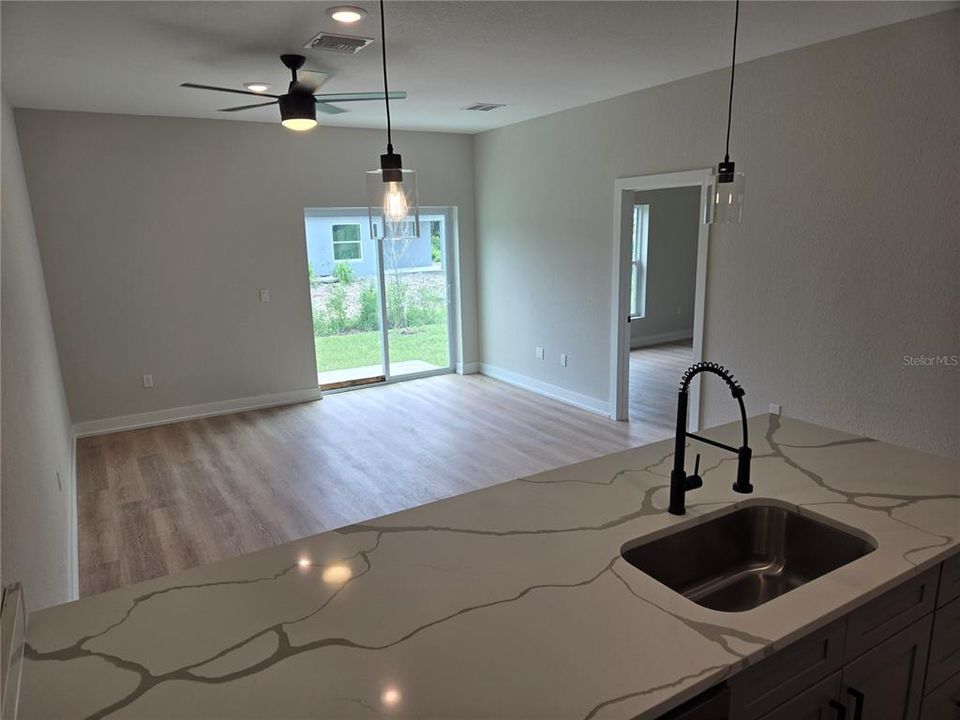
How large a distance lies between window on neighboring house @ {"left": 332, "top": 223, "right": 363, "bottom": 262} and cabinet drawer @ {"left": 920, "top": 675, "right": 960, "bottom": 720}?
18.8ft

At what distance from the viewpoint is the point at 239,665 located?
1.11m

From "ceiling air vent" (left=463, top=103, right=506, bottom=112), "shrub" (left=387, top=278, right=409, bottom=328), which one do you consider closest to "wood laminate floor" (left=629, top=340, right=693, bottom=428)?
"shrub" (left=387, top=278, right=409, bottom=328)

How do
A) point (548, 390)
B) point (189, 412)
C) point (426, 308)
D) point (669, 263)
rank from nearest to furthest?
1. point (189, 412)
2. point (548, 390)
3. point (426, 308)
4. point (669, 263)

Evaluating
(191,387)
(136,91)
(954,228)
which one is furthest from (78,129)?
(954,228)

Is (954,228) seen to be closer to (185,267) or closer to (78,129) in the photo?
(185,267)

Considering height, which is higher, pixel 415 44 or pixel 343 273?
pixel 415 44

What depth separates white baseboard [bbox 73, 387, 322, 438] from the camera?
17.1 feet

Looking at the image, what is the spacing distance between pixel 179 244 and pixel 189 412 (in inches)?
59.7

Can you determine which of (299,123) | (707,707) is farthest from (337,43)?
(707,707)

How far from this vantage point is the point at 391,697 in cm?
103

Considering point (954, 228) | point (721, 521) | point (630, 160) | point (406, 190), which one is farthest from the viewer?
point (630, 160)

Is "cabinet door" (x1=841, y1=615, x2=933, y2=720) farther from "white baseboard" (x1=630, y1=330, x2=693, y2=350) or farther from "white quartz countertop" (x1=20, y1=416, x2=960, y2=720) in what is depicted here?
"white baseboard" (x1=630, y1=330, x2=693, y2=350)

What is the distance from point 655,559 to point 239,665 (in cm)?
100

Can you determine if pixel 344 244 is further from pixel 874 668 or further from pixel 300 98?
pixel 874 668
